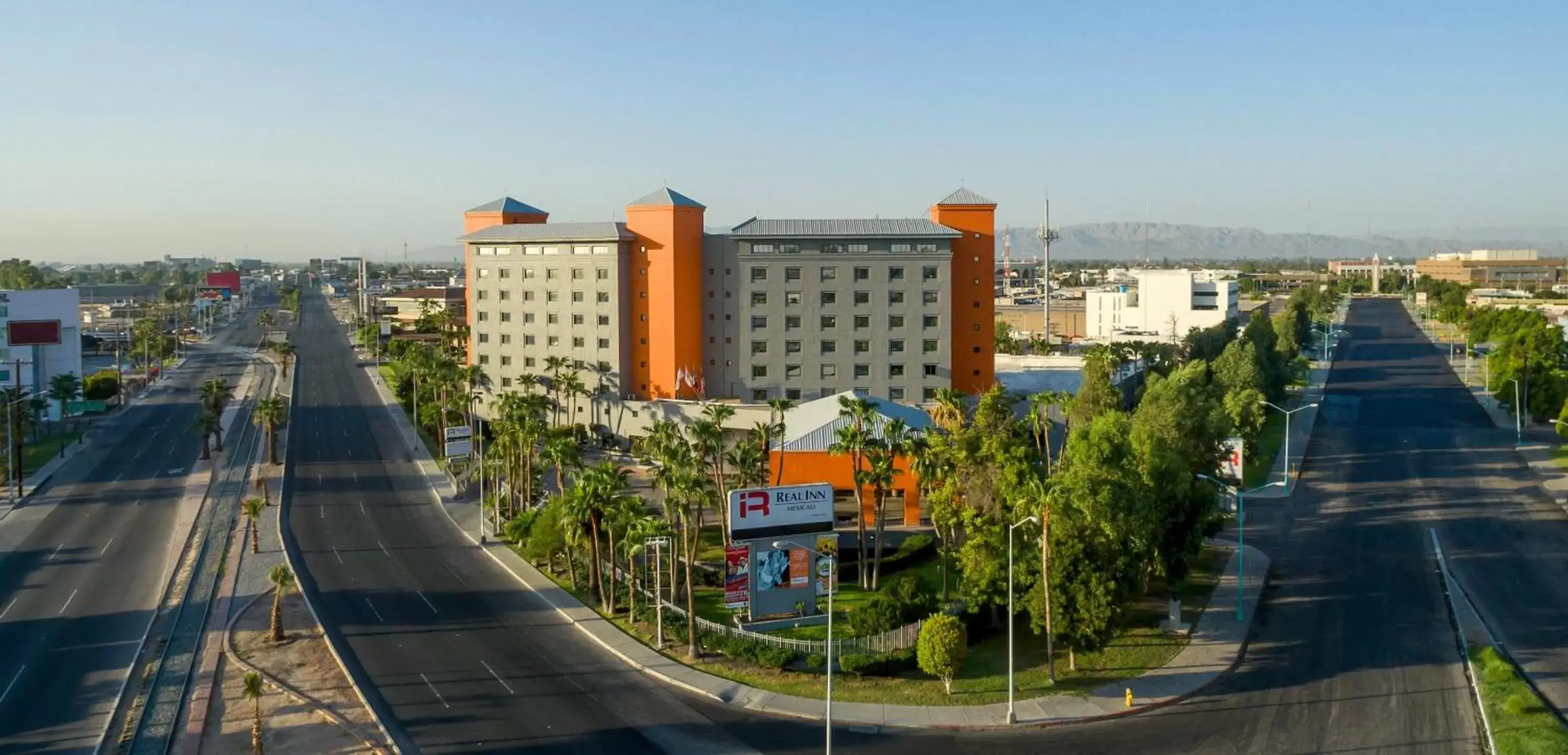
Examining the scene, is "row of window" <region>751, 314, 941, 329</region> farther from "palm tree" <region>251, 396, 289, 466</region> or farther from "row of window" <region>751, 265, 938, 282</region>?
"palm tree" <region>251, 396, 289, 466</region>

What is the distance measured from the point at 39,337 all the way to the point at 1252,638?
4468 inches

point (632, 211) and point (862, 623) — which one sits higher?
point (632, 211)

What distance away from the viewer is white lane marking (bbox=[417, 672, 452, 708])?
40031mm

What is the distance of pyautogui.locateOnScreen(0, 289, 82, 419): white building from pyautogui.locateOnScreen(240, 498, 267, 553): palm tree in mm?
50619

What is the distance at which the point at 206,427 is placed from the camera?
294 ft

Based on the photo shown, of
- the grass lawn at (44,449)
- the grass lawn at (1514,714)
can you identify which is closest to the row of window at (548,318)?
the grass lawn at (44,449)

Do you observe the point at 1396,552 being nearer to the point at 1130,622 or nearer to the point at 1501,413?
the point at 1130,622

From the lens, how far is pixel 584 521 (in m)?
50.8

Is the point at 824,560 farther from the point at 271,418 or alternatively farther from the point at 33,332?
the point at 33,332

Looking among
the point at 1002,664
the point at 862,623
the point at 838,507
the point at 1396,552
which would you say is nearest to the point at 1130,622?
the point at 1002,664

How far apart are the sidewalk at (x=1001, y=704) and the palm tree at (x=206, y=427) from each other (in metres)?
46.8

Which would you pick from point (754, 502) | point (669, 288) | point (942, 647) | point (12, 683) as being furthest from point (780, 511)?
point (669, 288)

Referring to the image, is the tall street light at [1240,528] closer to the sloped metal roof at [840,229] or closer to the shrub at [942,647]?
the shrub at [942,647]

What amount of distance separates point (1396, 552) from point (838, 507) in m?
32.6
